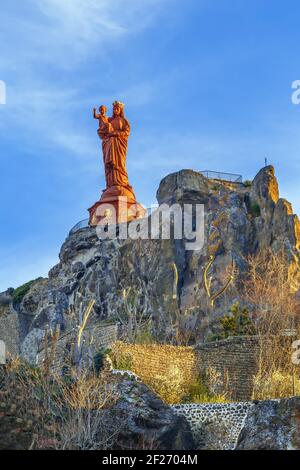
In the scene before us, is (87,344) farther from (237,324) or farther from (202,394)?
(237,324)

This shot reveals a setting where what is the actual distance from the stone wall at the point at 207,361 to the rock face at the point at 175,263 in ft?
16.7

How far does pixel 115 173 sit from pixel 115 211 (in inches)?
121

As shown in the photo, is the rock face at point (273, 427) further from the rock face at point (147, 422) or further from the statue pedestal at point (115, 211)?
the statue pedestal at point (115, 211)

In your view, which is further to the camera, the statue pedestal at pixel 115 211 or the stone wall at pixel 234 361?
the statue pedestal at pixel 115 211

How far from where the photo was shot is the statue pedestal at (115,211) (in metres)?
61.3

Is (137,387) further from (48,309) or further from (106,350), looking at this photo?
(48,309)

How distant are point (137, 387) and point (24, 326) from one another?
27.8 metres

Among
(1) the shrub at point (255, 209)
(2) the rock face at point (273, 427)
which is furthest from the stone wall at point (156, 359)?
(1) the shrub at point (255, 209)

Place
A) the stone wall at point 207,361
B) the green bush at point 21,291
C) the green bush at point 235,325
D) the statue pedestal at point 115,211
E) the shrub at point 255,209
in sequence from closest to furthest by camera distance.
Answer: the stone wall at point 207,361 → the green bush at point 235,325 → the shrub at point 255,209 → the statue pedestal at point 115,211 → the green bush at point 21,291

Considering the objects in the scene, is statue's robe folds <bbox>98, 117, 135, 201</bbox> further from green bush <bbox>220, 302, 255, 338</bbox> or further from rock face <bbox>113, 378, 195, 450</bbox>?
rock face <bbox>113, 378, 195, 450</bbox>

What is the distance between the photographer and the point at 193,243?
54.2m

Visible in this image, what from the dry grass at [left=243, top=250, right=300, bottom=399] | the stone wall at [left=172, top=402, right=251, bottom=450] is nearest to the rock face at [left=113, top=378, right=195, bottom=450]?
the stone wall at [left=172, top=402, right=251, bottom=450]

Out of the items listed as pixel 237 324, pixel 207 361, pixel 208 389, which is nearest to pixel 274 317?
pixel 237 324

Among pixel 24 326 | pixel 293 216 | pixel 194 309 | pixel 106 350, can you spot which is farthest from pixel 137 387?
pixel 24 326
